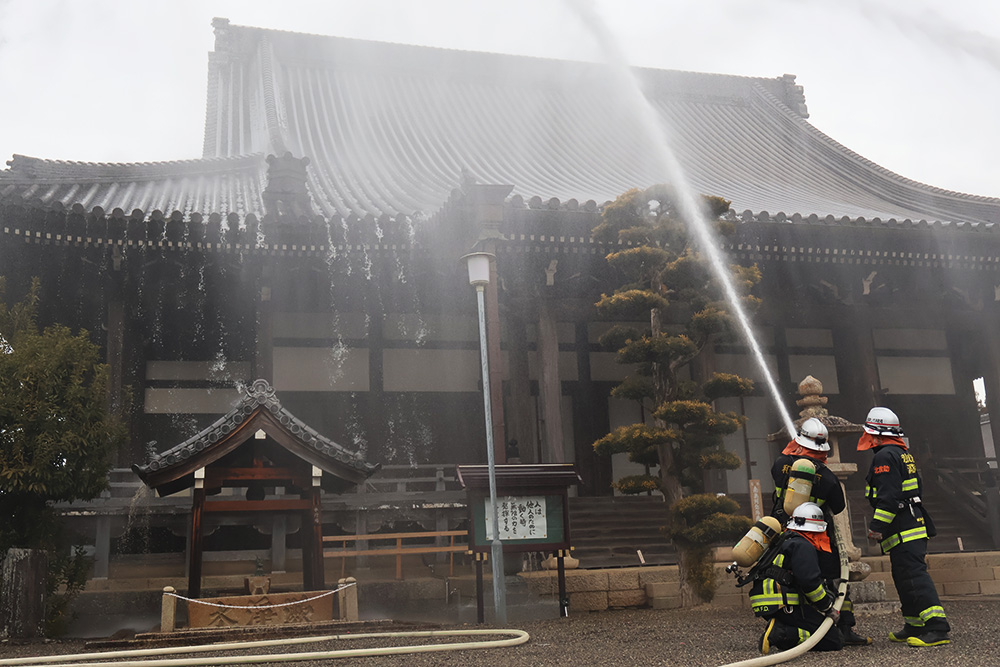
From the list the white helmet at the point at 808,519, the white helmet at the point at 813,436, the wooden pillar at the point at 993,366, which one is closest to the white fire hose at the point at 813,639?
the white helmet at the point at 808,519

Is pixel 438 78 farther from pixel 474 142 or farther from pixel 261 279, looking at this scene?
pixel 261 279

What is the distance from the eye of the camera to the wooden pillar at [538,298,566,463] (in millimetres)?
11477

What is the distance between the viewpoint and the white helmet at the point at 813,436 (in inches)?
225

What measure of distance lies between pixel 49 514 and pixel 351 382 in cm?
512

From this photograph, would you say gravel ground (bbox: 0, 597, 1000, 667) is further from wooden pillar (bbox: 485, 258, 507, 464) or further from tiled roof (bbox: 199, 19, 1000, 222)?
tiled roof (bbox: 199, 19, 1000, 222)

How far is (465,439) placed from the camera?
13328 mm

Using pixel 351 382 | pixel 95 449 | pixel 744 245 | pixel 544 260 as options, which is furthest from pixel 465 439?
pixel 95 449

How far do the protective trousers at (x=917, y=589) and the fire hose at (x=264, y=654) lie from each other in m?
2.69

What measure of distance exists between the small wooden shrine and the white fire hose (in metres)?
4.45

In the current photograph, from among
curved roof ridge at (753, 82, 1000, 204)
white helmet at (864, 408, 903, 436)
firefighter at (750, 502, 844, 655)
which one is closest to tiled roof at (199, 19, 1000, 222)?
curved roof ridge at (753, 82, 1000, 204)

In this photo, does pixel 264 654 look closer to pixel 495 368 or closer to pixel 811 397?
pixel 495 368

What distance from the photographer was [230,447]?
7996 millimetres

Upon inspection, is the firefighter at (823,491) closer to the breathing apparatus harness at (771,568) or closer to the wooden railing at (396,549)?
the breathing apparatus harness at (771,568)

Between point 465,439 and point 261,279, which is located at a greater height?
point 261,279
